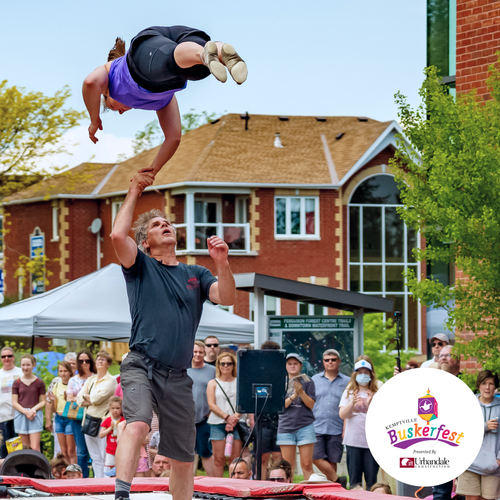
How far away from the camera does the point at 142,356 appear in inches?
194

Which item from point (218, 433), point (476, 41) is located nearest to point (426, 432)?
point (218, 433)

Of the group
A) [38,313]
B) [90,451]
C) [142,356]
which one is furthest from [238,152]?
[142,356]

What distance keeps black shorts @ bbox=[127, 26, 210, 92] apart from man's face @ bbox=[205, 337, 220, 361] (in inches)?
292

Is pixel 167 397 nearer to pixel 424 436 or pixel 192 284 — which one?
pixel 192 284

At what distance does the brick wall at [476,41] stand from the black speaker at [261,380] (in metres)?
4.27

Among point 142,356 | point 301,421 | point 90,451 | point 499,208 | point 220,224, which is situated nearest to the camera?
point 142,356

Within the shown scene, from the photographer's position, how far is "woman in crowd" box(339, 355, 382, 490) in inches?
357

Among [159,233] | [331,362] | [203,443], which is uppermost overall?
[159,233]

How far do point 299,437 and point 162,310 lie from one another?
5111 millimetres

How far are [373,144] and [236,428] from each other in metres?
22.0

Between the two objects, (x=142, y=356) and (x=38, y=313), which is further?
(x=38, y=313)

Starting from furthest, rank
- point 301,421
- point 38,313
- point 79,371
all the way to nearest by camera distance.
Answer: point 38,313, point 79,371, point 301,421

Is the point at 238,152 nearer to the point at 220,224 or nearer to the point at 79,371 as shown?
the point at 220,224

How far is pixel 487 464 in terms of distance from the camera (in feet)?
25.3
